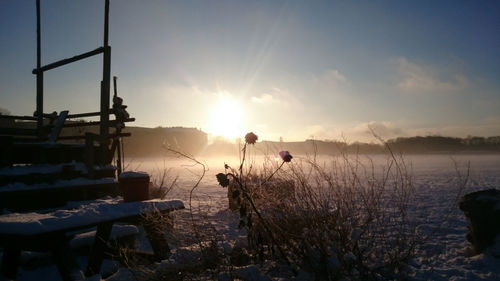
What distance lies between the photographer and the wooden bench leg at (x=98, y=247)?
8.89 feet

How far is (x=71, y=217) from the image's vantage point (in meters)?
2.36

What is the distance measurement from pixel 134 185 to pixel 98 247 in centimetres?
68

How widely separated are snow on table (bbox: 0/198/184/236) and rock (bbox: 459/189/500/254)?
3776 mm

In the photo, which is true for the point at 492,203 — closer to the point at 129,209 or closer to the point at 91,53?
the point at 129,209

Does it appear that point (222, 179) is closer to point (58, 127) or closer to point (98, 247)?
point (98, 247)

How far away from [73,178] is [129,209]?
7.88 ft

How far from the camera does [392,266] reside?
295 centimetres

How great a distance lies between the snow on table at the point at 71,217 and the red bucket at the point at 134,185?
16cm

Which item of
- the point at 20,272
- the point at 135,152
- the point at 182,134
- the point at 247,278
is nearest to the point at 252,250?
the point at 247,278

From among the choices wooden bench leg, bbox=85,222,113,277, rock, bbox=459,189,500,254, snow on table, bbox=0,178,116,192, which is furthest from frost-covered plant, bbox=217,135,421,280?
snow on table, bbox=0,178,116,192

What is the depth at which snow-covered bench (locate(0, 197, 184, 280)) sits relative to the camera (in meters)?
2.14

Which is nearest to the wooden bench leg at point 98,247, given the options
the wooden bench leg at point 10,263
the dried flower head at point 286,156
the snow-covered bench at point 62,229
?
the snow-covered bench at point 62,229

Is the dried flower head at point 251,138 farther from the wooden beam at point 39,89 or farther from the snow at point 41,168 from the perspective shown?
the wooden beam at point 39,89

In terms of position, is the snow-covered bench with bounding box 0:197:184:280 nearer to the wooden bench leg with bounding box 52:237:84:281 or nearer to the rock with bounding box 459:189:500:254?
the wooden bench leg with bounding box 52:237:84:281
